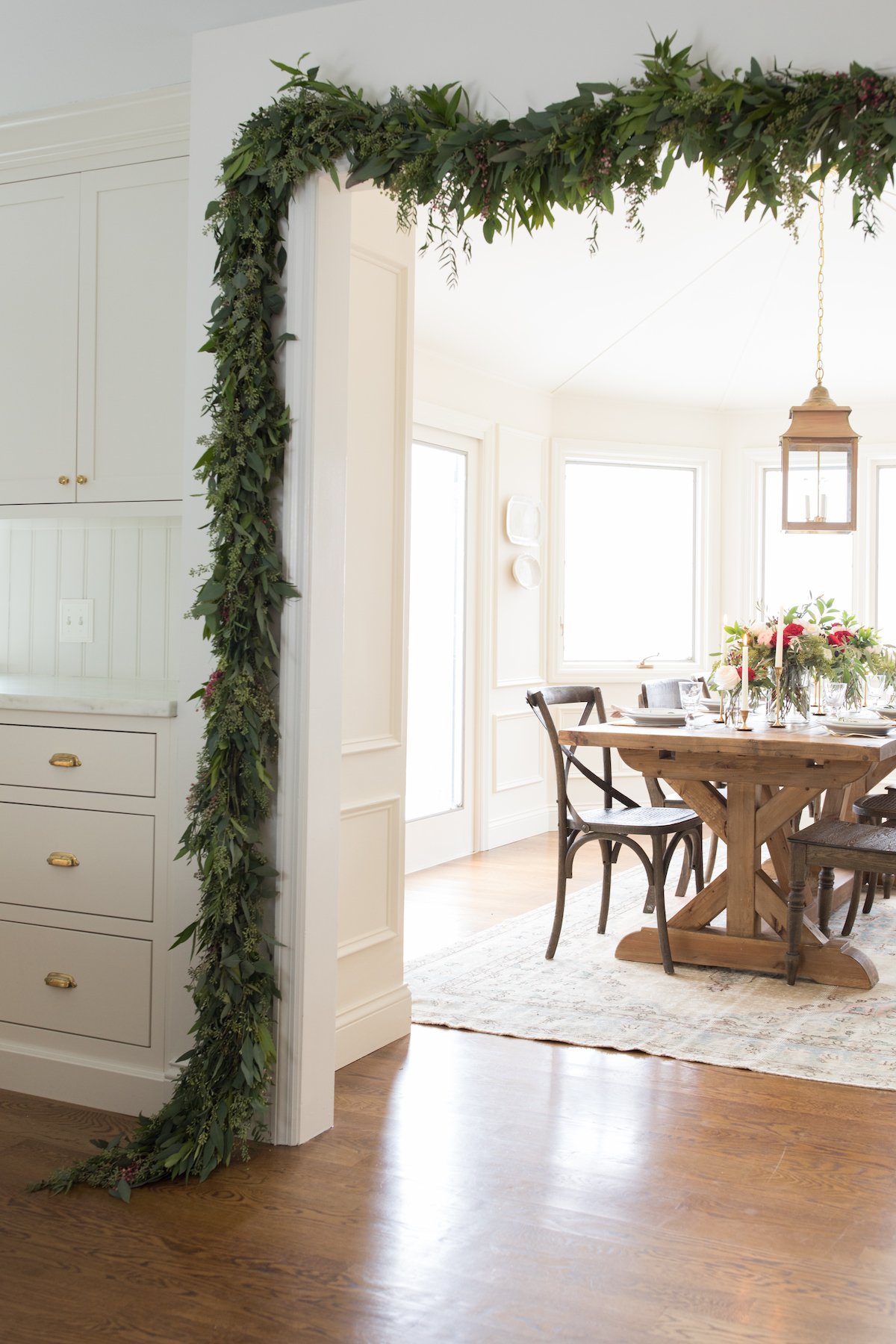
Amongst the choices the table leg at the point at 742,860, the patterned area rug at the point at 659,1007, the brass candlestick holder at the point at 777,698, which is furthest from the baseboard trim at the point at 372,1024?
the brass candlestick holder at the point at 777,698

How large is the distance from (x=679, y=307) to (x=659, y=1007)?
12.3ft

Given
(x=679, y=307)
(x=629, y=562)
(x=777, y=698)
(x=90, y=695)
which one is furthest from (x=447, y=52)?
(x=629, y=562)

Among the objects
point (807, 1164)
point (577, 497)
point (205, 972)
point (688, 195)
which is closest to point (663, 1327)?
point (807, 1164)

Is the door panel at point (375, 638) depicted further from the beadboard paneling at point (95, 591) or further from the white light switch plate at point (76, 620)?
the white light switch plate at point (76, 620)

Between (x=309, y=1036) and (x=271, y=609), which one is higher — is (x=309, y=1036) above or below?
below

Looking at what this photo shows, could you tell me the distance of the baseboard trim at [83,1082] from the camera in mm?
3098

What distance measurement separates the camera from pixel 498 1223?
2.54 m

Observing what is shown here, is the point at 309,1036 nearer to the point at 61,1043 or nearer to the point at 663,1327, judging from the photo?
the point at 61,1043

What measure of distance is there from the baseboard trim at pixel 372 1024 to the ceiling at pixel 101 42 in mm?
2504

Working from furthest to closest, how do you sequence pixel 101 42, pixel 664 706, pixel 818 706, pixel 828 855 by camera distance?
1. pixel 664 706
2. pixel 818 706
3. pixel 828 855
4. pixel 101 42

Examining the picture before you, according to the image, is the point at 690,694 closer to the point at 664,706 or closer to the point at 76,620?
the point at 664,706

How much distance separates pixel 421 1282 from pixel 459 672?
4.44m

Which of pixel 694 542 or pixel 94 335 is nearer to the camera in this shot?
pixel 94 335

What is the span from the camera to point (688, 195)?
16.4ft
